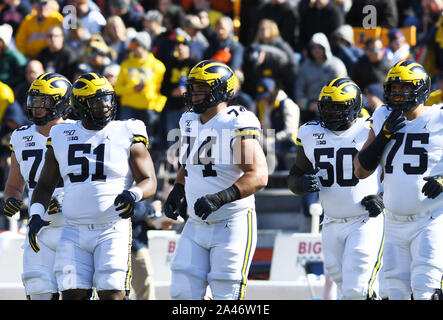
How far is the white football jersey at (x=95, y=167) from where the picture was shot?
7422 mm

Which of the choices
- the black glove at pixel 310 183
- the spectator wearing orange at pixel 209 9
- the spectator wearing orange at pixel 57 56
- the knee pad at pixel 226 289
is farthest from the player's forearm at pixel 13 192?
the spectator wearing orange at pixel 209 9

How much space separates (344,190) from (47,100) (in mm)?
2481

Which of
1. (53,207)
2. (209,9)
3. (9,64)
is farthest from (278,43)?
(53,207)

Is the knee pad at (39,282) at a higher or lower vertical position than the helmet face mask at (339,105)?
lower

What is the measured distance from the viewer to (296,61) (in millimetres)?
13031

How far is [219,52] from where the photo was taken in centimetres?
1277

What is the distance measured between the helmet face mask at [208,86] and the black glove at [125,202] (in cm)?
79

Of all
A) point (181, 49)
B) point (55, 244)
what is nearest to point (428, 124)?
point (55, 244)

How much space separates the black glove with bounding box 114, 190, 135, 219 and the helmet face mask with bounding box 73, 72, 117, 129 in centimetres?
63

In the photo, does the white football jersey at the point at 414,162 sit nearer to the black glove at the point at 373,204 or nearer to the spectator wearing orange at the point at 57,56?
the black glove at the point at 373,204

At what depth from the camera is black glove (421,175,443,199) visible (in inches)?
283

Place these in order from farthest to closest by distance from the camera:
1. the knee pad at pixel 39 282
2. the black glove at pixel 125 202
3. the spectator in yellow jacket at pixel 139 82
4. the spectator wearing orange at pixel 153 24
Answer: the spectator wearing orange at pixel 153 24
the spectator in yellow jacket at pixel 139 82
the knee pad at pixel 39 282
the black glove at pixel 125 202
